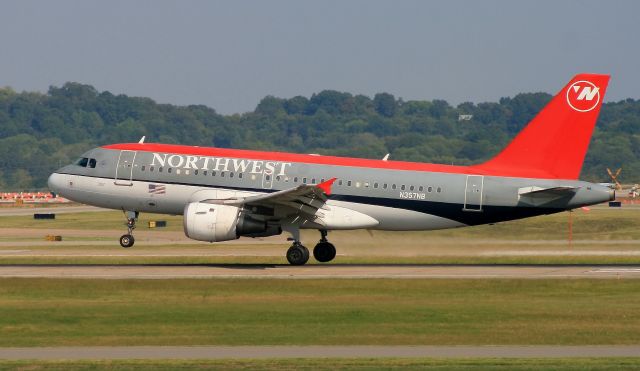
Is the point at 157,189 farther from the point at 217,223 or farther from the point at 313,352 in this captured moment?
the point at 313,352

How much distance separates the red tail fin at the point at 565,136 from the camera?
1855 inches

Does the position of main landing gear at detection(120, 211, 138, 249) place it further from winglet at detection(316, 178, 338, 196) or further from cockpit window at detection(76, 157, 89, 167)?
winglet at detection(316, 178, 338, 196)

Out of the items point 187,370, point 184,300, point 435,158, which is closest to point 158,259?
point 184,300

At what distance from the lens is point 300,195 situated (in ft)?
144

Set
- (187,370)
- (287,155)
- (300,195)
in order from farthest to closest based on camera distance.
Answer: (287,155) < (300,195) < (187,370)

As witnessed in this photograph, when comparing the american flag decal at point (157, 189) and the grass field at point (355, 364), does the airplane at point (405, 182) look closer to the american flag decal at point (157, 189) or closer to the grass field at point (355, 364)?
the american flag decal at point (157, 189)

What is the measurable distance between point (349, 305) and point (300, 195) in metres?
10.8

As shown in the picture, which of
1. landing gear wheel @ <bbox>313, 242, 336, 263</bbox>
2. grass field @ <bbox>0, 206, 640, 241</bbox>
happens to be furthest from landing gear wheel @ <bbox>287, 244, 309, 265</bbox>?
grass field @ <bbox>0, 206, 640, 241</bbox>

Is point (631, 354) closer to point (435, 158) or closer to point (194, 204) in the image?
point (194, 204)

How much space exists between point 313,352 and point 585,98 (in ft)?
83.0

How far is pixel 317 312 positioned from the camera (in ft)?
106

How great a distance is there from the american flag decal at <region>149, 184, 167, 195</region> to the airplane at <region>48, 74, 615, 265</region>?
4 centimetres

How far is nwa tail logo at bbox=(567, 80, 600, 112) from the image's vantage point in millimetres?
47125

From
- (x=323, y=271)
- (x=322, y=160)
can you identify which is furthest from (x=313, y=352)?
(x=322, y=160)
